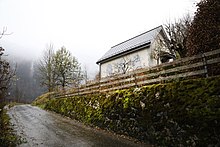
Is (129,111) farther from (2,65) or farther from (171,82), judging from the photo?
(2,65)

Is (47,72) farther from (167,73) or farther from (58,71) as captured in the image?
(167,73)

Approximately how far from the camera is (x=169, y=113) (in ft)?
22.9

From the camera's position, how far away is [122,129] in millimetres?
9211

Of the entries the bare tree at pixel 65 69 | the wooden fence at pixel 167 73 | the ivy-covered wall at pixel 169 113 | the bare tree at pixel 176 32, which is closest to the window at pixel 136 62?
the bare tree at pixel 176 32

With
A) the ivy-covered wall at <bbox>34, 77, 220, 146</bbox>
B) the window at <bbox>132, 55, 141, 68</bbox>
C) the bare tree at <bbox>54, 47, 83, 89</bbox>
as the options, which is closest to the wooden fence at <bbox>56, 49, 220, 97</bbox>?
the ivy-covered wall at <bbox>34, 77, 220, 146</bbox>

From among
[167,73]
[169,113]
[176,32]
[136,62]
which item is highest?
[176,32]

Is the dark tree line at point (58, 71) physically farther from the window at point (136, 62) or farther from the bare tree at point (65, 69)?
the window at point (136, 62)

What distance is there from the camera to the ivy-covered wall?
5719 millimetres

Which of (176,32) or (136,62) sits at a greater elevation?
(176,32)

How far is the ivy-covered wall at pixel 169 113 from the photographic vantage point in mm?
5719

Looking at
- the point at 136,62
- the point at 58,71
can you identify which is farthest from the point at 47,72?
the point at 136,62

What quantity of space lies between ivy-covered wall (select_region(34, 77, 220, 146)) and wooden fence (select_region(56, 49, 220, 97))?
52 centimetres

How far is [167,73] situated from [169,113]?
2.10 m

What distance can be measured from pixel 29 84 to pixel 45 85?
128 feet
